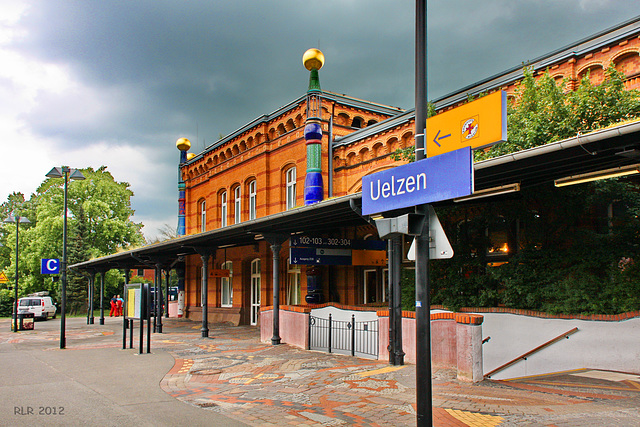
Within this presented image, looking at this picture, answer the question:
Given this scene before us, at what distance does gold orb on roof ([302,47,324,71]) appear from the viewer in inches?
771

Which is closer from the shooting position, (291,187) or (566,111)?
(566,111)

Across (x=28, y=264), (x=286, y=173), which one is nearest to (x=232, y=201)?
(x=286, y=173)

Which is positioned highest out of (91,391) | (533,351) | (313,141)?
(313,141)

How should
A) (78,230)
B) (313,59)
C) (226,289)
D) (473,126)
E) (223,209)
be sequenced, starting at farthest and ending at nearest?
1. (78,230)
2. (223,209)
3. (226,289)
4. (313,59)
5. (473,126)

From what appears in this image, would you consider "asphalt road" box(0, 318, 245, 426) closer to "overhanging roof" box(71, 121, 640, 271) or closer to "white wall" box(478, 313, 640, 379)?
"overhanging roof" box(71, 121, 640, 271)

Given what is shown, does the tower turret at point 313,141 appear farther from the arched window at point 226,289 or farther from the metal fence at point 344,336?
the arched window at point 226,289

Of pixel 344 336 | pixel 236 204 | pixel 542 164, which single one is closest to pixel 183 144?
pixel 236 204

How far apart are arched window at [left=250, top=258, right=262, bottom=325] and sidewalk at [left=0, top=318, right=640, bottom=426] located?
1072cm

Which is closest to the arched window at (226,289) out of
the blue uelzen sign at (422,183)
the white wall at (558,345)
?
the white wall at (558,345)

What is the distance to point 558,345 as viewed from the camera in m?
9.27

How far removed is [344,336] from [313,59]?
1121 cm

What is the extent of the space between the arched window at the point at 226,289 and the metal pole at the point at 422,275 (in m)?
21.1

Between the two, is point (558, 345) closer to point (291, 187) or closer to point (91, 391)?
point (91, 391)

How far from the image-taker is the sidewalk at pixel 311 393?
21.1 feet
